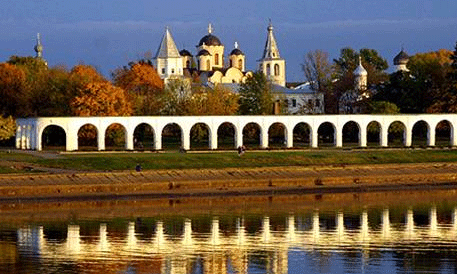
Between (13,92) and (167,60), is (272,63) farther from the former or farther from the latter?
(13,92)

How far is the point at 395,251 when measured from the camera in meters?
44.1

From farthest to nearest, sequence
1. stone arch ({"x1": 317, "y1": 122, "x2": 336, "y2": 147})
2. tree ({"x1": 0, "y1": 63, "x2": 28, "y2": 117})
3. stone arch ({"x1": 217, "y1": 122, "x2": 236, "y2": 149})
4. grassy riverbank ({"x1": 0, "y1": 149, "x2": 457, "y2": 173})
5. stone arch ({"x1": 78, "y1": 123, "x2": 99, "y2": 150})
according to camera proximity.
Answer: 1. stone arch ({"x1": 317, "y1": 122, "x2": 336, "y2": 147})
2. stone arch ({"x1": 217, "y1": 122, "x2": 236, "y2": 149})
3. tree ({"x1": 0, "y1": 63, "x2": 28, "y2": 117})
4. stone arch ({"x1": 78, "y1": 123, "x2": 99, "y2": 150})
5. grassy riverbank ({"x1": 0, "y1": 149, "x2": 457, "y2": 173})

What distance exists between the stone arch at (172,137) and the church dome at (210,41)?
52485 millimetres

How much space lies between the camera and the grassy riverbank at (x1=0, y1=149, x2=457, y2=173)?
69125mm

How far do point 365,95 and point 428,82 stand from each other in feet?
52.2

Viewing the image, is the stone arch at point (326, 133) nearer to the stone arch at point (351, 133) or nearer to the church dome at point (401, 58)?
the stone arch at point (351, 133)

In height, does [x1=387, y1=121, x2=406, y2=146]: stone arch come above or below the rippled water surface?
above

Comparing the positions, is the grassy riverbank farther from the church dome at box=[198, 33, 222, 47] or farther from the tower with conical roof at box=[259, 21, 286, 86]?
the church dome at box=[198, 33, 222, 47]

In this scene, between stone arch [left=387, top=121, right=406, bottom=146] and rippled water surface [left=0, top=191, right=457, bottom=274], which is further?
stone arch [left=387, top=121, right=406, bottom=146]

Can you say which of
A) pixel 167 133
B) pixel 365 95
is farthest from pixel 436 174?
pixel 365 95

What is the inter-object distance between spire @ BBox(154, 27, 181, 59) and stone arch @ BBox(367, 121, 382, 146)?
42246 millimetres

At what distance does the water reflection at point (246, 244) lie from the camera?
40.8 metres

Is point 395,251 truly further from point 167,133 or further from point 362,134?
point 167,133

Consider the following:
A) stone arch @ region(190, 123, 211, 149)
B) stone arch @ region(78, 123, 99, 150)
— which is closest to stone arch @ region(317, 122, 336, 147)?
stone arch @ region(190, 123, 211, 149)
